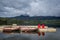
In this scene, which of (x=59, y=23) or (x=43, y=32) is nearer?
(x=43, y=32)

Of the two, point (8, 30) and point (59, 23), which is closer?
point (8, 30)

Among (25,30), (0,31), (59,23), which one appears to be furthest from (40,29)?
(59,23)

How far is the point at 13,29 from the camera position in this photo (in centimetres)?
2409

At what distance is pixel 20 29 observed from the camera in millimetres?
24469

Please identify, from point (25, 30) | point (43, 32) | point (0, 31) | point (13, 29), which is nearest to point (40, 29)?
point (43, 32)

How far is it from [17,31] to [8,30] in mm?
1447

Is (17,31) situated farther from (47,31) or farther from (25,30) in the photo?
(47,31)

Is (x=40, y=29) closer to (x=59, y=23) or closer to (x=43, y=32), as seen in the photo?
(x=43, y=32)

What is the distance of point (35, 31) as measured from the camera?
2445cm

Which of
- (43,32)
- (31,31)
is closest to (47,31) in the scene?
(43,32)

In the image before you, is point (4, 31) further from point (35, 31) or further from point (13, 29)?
point (35, 31)

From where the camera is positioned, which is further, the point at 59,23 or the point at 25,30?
the point at 59,23

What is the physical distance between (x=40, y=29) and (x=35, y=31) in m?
0.87

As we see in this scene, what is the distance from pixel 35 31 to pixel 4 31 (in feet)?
15.0
